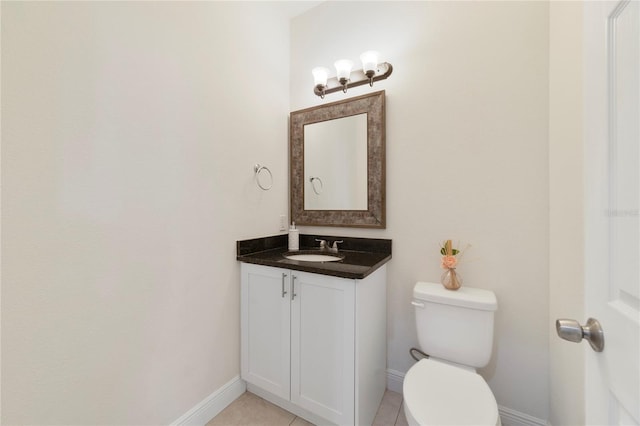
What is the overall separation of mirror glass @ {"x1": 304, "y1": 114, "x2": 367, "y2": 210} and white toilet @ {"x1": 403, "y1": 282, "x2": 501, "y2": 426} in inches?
29.8

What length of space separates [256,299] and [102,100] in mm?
1205

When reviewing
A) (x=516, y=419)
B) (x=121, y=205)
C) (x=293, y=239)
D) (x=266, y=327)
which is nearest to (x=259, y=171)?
(x=293, y=239)

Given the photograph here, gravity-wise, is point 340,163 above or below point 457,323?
above

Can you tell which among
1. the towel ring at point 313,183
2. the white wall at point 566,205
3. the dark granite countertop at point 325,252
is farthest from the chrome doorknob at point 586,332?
the towel ring at point 313,183

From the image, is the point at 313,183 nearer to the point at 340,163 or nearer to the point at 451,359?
the point at 340,163

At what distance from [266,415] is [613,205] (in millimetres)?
1752

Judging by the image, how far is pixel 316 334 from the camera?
1314 mm

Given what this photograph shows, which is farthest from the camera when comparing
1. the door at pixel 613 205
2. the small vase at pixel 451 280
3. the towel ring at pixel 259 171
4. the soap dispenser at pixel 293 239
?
the soap dispenser at pixel 293 239

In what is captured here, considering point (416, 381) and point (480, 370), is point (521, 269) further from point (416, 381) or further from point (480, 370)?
point (416, 381)

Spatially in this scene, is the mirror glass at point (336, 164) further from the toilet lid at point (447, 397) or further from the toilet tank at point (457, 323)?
the toilet lid at point (447, 397)

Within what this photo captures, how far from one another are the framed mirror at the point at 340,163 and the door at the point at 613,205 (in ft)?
3.82

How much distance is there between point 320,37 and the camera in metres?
1.93

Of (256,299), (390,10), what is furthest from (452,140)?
(256,299)

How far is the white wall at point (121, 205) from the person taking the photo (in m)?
0.84
